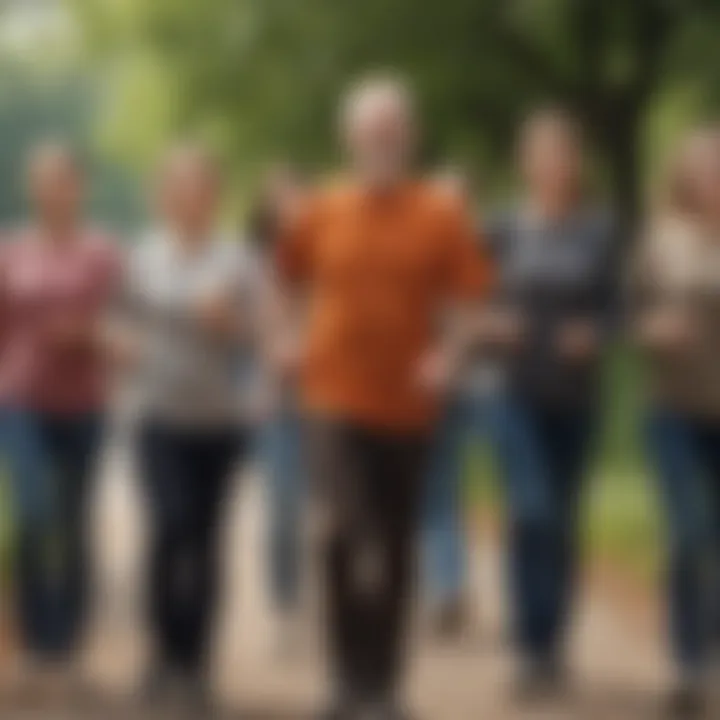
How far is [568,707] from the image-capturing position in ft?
4.84

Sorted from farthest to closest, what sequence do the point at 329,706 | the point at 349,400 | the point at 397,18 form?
the point at 397,18 < the point at 329,706 < the point at 349,400

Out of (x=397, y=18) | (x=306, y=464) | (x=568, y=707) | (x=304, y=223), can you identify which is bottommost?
(x=568, y=707)

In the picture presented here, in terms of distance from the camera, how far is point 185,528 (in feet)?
4.93

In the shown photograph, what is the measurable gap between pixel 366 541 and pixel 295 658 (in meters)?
0.17

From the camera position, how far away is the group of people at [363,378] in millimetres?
1350

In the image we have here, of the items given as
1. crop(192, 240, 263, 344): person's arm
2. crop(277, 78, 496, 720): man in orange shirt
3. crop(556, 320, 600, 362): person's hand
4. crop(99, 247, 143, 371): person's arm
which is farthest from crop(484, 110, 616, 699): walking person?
crop(99, 247, 143, 371): person's arm

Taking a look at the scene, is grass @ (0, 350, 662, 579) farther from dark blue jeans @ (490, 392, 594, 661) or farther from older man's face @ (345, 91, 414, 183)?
older man's face @ (345, 91, 414, 183)

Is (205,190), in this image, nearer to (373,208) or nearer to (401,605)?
(373,208)

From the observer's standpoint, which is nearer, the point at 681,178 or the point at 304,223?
the point at 304,223

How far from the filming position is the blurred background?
1.47m

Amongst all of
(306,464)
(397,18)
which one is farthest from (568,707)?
(397,18)

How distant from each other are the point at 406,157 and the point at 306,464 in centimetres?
31

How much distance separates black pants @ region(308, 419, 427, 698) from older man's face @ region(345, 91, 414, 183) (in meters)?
0.23

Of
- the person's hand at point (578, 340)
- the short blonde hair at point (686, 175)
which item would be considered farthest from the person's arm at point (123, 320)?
the short blonde hair at point (686, 175)
